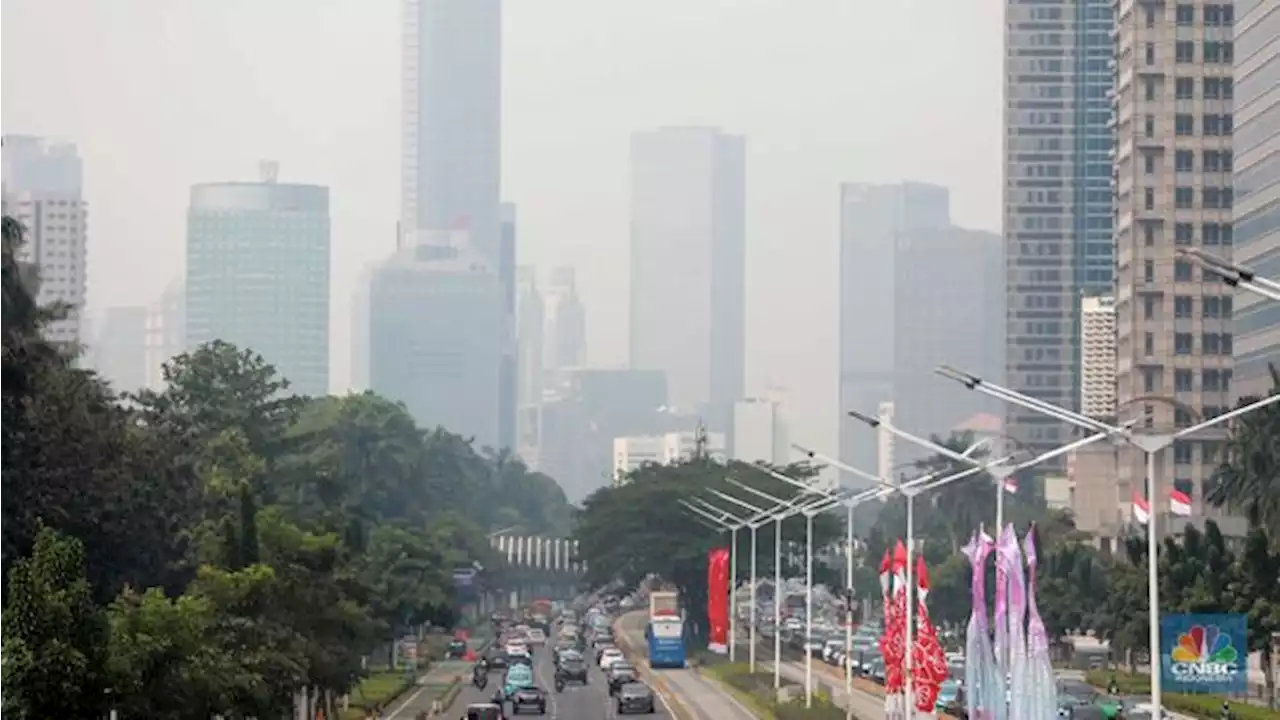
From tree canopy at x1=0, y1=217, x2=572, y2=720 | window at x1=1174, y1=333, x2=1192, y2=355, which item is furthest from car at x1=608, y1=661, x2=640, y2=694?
window at x1=1174, y1=333, x2=1192, y2=355

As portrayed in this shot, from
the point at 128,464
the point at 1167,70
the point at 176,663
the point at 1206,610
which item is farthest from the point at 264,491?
the point at 1167,70

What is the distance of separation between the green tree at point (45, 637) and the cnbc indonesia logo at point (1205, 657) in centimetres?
3229

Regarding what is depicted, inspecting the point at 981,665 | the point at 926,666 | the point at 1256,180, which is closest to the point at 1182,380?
the point at 1256,180

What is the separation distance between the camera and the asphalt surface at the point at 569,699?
88.9m

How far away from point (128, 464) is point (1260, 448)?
3534cm

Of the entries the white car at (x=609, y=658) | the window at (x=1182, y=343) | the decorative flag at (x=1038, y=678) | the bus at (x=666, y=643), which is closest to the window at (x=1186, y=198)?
the window at (x=1182, y=343)

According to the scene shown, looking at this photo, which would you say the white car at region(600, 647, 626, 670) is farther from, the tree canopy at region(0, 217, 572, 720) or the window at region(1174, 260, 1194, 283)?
the window at region(1174, 260, 1194, 283)

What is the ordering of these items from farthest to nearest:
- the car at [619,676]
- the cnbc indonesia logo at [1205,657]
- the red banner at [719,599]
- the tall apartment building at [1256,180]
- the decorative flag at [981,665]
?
the red banner at [719,599], the tall apartment building at [1256,180], the car at [619,676], the cnbc indonesia logo at [1205,657], the decorative flag at [981,665]

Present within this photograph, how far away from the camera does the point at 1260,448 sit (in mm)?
94062

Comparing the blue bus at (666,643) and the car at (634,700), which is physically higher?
the car at (634,700)

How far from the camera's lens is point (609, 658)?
387 feet

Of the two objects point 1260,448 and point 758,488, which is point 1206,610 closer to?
point 1260,448

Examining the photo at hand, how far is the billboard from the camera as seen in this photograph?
229 ft

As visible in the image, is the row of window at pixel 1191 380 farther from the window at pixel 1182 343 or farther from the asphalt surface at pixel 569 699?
the asphalt surface at pixel 569 699
